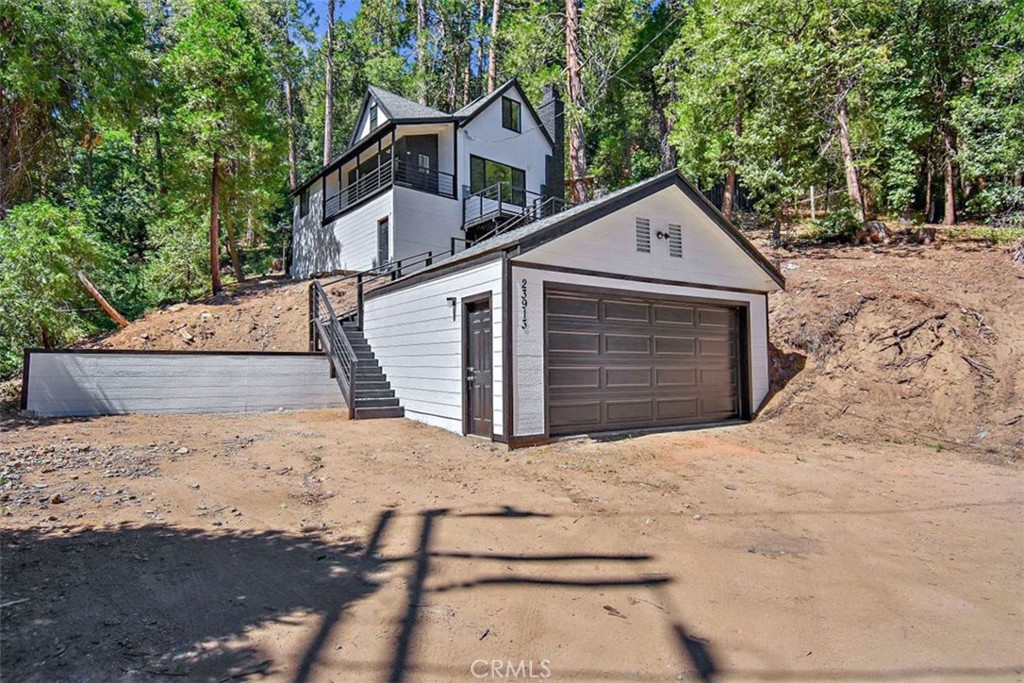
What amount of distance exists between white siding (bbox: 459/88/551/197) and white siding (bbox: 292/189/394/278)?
3.55 m

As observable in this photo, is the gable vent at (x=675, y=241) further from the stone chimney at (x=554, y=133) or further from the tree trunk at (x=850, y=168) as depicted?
the stone chimney at (x=554, y=133)

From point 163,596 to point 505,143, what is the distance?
19328 mm

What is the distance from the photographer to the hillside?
855 cm

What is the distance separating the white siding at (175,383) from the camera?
9782mm

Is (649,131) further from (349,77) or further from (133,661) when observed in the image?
(133,661)

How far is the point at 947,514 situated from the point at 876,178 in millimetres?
19340

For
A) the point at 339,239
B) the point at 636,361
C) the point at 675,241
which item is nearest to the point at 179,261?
the point at 339,239

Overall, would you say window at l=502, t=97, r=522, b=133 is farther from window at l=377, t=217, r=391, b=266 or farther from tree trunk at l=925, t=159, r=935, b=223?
tree trunk at l=925, t=159, r=935, b=223

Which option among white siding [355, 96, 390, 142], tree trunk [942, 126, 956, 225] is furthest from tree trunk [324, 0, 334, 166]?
tree trunk [942, 126, 956, 225]

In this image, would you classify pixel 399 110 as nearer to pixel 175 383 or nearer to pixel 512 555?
pixel 175 383

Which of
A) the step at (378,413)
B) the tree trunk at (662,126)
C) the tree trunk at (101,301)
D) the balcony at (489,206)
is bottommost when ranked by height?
the step at (378,413)

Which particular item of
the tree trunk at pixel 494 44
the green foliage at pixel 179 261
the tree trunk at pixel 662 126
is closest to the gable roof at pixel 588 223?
the green foliage at pixel 179 261

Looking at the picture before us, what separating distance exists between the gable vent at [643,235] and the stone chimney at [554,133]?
42.0 ft

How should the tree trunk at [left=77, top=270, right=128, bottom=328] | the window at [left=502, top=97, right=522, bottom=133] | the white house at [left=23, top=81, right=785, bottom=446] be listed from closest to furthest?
the white house at [left=23, top=81, right=785, bottom=446], the tree trunk at [left=77, top=270, right=128, bottom=328], the window at [left=502, top=97, right=522, bottom=133]
